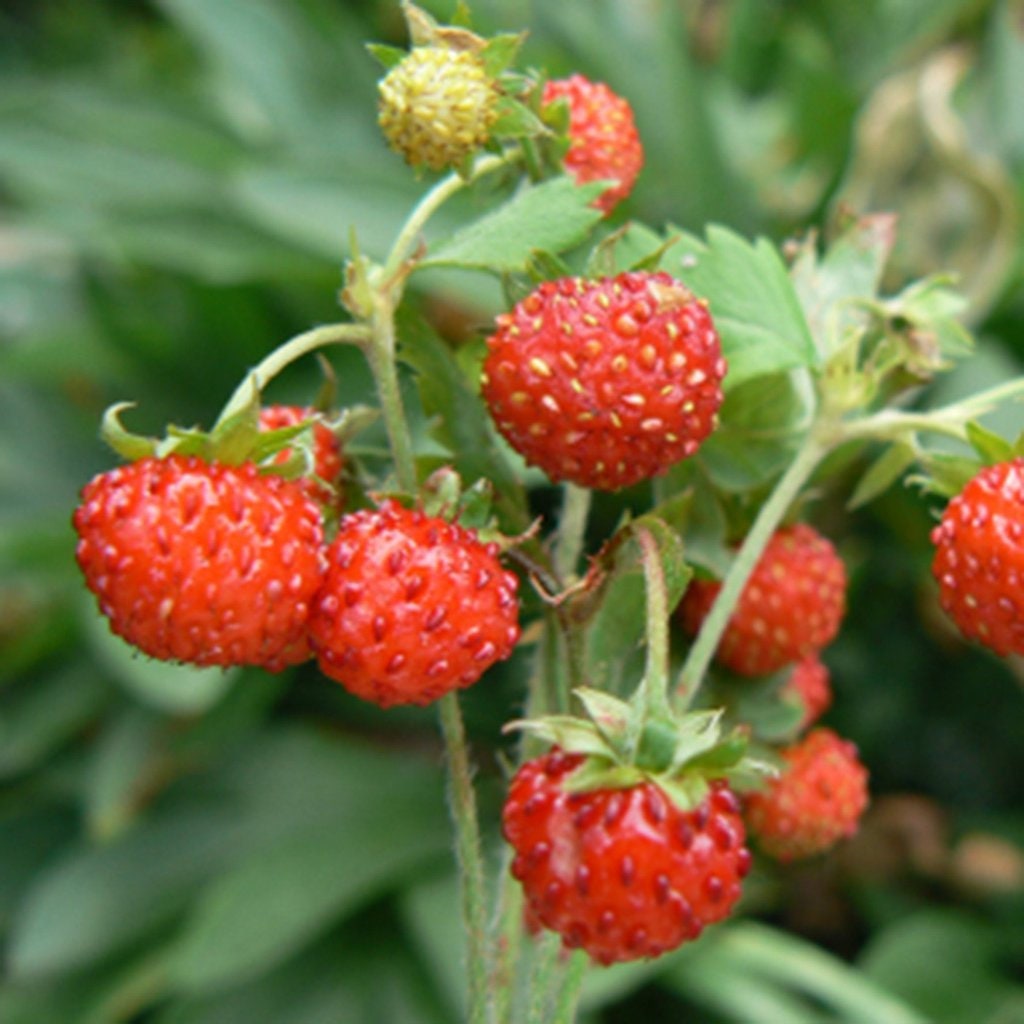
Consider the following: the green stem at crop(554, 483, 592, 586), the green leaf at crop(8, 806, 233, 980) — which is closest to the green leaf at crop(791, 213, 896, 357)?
the green stem at crop(554, 483, 592, 586)

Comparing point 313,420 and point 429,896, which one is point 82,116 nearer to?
point 429,896

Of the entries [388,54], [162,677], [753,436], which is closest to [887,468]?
[753,436]

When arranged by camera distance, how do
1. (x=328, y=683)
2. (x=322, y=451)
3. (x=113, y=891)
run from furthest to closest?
(x=328, y=683) → (x=113, y=891) → (x=322, y=451)

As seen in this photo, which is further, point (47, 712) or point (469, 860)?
point (47, 712)

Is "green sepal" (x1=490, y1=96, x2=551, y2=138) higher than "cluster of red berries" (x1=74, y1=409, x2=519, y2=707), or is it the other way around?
"green sepal" (x1=490, y1=96, x2=551, y2=138)

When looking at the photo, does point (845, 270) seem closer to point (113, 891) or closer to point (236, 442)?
point (236, 442)

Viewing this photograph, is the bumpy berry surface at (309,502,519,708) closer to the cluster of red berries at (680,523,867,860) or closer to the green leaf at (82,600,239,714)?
the cluster of red berries at (680,523,867,860)
